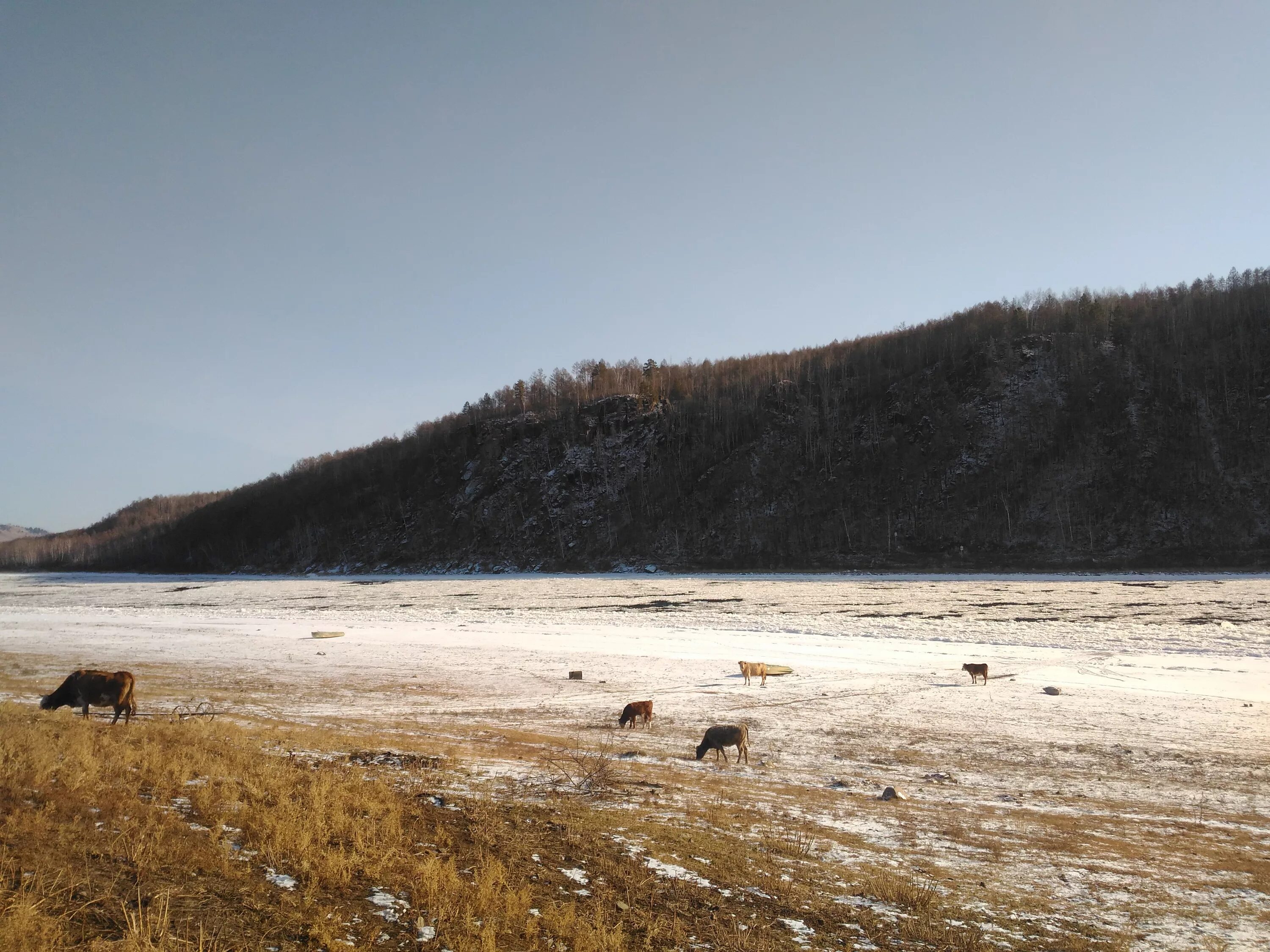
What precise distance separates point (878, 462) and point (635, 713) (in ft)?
285

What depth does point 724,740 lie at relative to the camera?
12789 mm

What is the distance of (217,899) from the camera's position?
6445 mm

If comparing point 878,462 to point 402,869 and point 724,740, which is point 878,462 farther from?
point 402,869

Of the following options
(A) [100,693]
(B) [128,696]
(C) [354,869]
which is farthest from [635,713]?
(A) [100,693]

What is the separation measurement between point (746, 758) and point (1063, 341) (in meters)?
103

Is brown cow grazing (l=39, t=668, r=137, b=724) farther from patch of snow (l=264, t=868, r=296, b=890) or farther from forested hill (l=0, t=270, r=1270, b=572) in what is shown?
forested hill (l=0, t=270, r=1270, b=572)

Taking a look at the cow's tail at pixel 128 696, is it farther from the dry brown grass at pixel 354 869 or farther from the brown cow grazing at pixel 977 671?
the brown cow grazing at pixel 977 671

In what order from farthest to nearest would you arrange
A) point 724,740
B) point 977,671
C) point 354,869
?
point 977,671 < point 724,740 < point 354,869

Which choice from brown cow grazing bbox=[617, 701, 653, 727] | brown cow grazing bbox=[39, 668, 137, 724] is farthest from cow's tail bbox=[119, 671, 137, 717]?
brown cow grazing bbox=[617, 701, 653, 727]

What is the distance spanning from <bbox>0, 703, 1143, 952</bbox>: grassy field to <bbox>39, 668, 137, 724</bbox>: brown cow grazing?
3.86 metres

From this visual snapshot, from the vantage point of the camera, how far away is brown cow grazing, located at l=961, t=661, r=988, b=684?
19312 mm

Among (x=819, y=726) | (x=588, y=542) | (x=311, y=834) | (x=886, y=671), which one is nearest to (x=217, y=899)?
(x=311, y=834)

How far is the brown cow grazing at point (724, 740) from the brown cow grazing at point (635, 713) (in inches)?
99.3

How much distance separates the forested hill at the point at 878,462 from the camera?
76500 mm
